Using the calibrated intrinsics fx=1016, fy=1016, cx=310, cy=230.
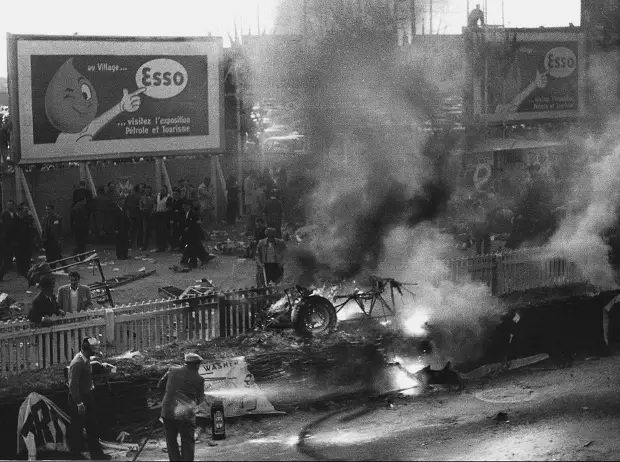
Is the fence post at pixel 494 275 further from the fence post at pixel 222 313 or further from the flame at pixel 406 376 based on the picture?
the fence post at pixel 222 313

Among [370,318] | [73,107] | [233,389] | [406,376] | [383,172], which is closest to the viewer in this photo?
[233,389]

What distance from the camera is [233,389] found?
1123 cm

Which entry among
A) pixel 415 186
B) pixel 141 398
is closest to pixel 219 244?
pixel 415 186

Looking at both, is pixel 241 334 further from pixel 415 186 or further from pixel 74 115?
pixel 74 115

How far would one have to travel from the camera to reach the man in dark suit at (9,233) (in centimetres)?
1738

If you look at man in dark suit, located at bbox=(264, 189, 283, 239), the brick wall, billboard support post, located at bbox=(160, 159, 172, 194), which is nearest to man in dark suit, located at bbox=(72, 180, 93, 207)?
the brick wall

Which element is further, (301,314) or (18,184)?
(18,184)

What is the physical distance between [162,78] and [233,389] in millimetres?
11420

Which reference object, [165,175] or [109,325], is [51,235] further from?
[109,325]

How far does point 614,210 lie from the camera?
18922 mm

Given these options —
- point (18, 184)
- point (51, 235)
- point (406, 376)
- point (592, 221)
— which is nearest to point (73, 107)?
point (18, 184)

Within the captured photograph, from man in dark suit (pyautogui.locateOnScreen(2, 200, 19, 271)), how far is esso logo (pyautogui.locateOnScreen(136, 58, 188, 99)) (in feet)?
15.3

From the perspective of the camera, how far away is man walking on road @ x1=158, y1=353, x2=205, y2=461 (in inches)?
354

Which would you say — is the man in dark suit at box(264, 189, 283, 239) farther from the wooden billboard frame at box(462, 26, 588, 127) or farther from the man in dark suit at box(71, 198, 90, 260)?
the wooden billboard frame at box(462, 26, 588, 127)
